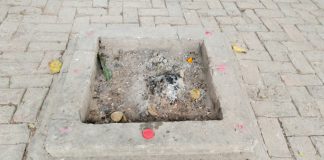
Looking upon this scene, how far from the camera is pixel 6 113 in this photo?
3068 millimetres

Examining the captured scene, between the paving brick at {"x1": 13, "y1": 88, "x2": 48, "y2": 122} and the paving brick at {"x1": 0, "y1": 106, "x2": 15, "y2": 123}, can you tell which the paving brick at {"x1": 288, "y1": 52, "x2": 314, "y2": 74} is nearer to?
the paving brick at {"x1": 13, "y1": 88, "x2": 48, "y2": 122}

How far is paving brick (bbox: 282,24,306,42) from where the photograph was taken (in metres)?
4.53

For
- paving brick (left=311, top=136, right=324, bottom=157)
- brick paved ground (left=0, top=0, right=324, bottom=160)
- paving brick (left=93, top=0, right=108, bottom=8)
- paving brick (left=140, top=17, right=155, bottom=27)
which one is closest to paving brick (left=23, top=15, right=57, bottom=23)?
brick paved ground (left=0, top=0, right=324, bottom=160)

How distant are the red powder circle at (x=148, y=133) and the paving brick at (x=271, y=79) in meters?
1.75

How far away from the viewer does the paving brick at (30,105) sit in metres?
3.04

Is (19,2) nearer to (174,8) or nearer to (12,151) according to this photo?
(174,8)

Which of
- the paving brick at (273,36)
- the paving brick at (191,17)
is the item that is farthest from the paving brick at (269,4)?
the paving brick at (191,17)

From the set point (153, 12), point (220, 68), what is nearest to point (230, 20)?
point (153, 12)

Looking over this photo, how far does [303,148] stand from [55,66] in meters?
2.76

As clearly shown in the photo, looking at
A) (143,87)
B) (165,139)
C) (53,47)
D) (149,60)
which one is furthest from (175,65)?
(53,47)

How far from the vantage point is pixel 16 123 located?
2980 mm

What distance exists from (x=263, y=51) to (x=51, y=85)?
270 centimetres

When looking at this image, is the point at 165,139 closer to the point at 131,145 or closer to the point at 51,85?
the point at 131,145

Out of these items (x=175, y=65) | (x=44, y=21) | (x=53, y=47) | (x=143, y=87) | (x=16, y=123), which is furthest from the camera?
(x=44, y=21)
